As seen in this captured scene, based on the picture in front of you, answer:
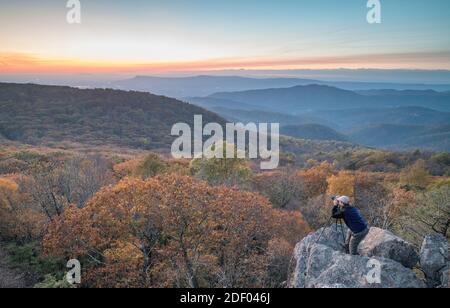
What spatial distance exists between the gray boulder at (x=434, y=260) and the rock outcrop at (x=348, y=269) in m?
0.79

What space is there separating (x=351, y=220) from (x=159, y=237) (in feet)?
48.8

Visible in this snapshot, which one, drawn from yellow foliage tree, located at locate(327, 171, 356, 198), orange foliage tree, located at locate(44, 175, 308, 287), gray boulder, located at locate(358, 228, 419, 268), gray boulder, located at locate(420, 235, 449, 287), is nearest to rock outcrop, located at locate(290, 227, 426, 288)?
gray boulder, located at locate(358, 228, 419, 268)

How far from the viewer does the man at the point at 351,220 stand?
616 inches

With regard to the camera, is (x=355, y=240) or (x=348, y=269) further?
(x=355, y=240)

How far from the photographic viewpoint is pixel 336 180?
61031 mm

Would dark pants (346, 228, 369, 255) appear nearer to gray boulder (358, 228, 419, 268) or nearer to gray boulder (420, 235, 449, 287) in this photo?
gray boulder (358, 228, 419, 268)

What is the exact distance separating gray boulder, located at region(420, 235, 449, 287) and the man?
2806 mm

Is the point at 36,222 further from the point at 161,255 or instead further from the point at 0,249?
the point at 161,255

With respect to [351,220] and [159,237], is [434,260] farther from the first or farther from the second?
[159,237]

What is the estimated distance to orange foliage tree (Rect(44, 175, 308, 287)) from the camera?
23.0 metres

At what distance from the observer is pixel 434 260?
636 inches

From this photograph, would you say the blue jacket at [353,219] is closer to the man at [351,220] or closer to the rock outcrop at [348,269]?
the man at [351,220]

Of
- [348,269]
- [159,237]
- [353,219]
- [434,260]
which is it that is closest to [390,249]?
[353,219]
